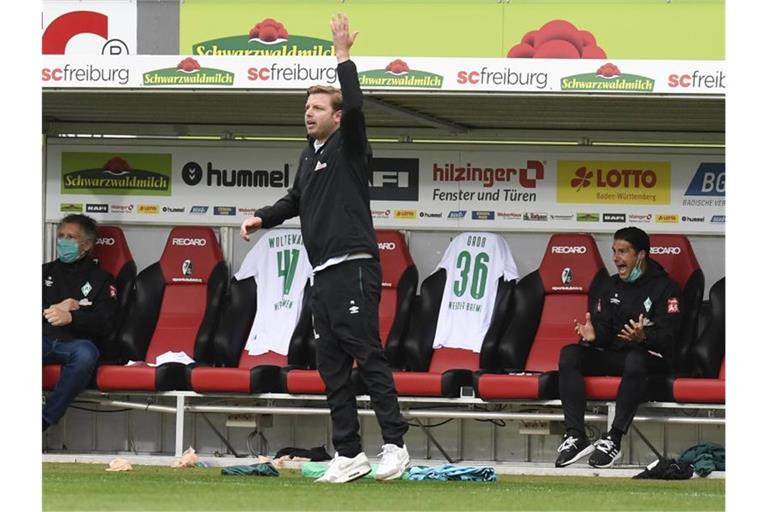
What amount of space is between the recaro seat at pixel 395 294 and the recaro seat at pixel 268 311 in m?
0.29

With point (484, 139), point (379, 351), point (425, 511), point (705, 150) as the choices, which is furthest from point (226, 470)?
point (705, 150)

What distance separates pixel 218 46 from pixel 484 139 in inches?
81.9

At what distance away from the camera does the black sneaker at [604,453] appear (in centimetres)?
992

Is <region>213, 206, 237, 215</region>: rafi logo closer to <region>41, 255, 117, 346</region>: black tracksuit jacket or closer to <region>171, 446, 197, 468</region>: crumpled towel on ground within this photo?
<region>41, 255, 117, 346</region>: black tracksuit jacket

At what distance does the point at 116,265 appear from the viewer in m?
11.8

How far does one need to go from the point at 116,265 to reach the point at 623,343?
385 centimetres

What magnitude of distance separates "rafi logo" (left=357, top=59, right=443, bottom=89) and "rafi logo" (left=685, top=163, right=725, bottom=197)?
2743 millimetres

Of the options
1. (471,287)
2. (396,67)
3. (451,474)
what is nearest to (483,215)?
(471,287)

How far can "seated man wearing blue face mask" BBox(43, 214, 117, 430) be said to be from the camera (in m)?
10.8

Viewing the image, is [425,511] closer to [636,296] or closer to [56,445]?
[636,296]

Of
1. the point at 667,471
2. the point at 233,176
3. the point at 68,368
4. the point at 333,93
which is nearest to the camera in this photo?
the point at 333,93

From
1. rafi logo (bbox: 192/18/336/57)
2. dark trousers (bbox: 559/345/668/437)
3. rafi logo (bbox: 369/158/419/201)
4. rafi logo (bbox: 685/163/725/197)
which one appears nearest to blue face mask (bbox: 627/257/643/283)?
dark trousers (bbox: 559/345/668/437)

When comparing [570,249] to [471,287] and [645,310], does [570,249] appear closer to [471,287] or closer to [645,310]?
[471,287]

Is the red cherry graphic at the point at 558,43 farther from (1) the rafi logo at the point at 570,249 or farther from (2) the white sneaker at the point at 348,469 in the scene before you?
(2) the white sneaker at the point at 348,469
